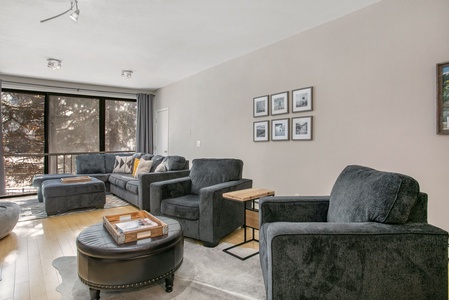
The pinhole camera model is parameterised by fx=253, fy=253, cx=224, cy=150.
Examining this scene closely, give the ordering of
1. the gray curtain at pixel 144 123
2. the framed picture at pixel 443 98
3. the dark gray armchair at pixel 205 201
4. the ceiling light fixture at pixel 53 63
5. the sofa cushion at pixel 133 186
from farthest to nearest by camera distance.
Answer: the gray curtain at pixel 144 123 < the ceiling light fixture at pixel 53 63 < the sofa cushion at pixel 133 186 < the dark gray armchair at pixel 205 201 < the framed picture at pixel 443 98

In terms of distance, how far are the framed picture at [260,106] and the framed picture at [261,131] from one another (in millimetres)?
135

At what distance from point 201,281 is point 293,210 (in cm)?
88

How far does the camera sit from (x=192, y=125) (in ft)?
17.6

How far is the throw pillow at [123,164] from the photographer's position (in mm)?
5402

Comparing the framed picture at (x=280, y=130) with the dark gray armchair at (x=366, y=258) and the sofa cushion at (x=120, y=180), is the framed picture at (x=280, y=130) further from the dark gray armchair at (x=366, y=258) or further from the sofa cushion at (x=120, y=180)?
the sofa cushion at (x=120, y=180)

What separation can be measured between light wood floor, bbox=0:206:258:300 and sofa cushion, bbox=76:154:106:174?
5.78 feet

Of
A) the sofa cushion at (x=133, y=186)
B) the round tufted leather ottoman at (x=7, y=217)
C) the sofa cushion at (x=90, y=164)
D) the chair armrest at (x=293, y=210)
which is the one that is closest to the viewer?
the chair armrest at (x=293, y=210)

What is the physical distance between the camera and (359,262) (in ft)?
3.93

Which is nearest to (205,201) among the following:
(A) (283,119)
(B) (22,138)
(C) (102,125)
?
(A) (283,119)

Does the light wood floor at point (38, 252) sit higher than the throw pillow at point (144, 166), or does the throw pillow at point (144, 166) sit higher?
the throw pillow at point (144, 166)

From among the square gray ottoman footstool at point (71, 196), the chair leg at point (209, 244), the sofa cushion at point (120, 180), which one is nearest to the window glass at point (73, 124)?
the sofa cushion at point (120, 180)

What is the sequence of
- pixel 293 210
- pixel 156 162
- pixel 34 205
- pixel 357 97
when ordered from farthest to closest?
pixel 156 162, pixel 34 205, pixel 357 97, pixel 293 210

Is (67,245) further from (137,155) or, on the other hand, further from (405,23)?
(405,23)

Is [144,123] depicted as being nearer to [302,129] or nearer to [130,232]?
[302,129]
